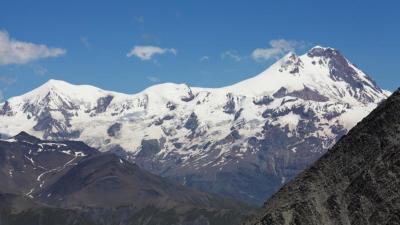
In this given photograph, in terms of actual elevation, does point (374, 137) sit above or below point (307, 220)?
above

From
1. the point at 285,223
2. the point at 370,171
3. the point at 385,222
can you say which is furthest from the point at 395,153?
the point at 285,223

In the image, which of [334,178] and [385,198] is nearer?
[385,198]

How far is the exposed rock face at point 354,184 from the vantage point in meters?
142

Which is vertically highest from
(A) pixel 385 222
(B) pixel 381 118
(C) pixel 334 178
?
(B) pixel 381 118

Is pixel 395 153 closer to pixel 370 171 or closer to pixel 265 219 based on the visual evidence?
pixel 370 171

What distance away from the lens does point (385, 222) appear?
452ft

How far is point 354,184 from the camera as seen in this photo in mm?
A: 147000

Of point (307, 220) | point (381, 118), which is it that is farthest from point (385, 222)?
point (381, 118)

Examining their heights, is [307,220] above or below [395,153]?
below

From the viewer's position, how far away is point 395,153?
480 feet

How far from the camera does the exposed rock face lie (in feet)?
467

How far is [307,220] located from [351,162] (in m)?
14.6

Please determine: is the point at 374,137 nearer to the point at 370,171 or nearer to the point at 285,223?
the point at 370,171

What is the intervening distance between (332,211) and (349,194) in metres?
4.48
